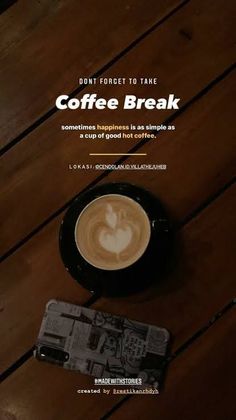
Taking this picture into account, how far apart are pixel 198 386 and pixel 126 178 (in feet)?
1.21

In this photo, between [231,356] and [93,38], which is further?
[93,38]

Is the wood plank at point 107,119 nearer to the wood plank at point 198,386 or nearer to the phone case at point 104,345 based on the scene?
the phone case at point 104,345

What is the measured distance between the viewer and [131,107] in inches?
37.1

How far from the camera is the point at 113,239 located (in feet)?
2.78

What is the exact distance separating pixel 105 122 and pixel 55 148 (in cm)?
10

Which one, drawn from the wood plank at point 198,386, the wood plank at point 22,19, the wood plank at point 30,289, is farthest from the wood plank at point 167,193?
the wood plank at point 22,19

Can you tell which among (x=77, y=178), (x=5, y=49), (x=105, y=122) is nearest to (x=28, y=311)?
(x=77, y=178)

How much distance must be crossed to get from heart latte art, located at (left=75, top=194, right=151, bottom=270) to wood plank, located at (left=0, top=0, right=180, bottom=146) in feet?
0.76

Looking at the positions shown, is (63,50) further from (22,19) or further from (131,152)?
(131,152)

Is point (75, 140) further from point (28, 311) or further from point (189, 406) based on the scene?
point (189, 406)

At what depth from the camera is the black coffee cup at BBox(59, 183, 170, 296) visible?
2.72 ft

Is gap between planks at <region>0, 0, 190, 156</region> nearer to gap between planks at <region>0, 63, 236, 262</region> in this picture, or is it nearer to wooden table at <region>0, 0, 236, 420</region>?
wooden table at <region>0, 0, 236, 420</region>

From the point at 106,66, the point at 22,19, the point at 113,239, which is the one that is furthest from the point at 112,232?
the point at 22,19

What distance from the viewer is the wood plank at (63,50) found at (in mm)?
966
